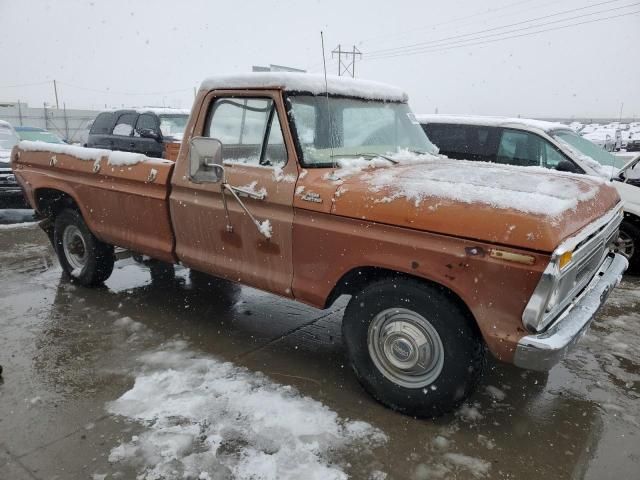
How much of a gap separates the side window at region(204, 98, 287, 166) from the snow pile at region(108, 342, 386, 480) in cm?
159

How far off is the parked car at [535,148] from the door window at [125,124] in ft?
22.4

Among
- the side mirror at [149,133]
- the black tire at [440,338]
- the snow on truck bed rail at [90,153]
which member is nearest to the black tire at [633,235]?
the black tire at [440,338]

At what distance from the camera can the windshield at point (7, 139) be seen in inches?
441

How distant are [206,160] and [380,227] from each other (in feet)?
4.16

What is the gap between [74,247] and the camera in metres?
5.50

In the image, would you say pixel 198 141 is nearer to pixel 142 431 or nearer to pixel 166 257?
pixel 166 257

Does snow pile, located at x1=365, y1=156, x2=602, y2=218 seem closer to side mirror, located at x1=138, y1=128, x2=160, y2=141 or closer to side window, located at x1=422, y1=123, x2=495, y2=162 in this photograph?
side window, located at x1=422, y1=123, x2=495, y2=162

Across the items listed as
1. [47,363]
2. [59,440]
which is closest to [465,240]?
[59,440]

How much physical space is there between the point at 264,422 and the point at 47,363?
1892 millimetres

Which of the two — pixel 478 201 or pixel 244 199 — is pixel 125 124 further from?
pixel 478 201

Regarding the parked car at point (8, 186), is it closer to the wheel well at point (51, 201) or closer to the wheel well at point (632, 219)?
the wheel well at point (51, 201)

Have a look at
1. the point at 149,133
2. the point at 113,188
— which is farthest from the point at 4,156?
the point at 113,188

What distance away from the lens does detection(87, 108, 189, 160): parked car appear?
10578 millimetres

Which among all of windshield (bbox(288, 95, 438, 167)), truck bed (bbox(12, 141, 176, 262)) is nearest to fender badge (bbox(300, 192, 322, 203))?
windshield (bbox(288, 95, 438, 167))
